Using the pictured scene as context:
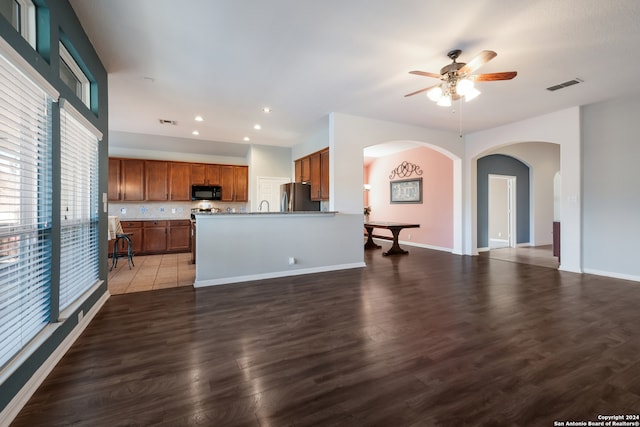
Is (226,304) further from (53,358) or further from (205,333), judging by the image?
(53,358)

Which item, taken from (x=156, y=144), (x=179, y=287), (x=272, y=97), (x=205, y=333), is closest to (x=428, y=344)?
(x=205, y=333)

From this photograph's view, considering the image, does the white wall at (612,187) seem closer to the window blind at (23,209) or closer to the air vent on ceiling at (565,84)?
the air vent on ceiling at (565,84)

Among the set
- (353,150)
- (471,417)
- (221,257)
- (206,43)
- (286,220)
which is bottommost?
(471,417)

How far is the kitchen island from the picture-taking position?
150 inches

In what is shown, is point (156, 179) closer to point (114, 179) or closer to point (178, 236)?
point (114, 179)

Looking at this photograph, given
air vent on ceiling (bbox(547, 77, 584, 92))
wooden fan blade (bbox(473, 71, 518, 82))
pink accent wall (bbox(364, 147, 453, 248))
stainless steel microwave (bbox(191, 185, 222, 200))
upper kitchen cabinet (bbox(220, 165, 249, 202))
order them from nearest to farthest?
wooden fan blade (bbox(473, 71, 518, 82)), air vent on ceiling (bbox(547, 77, 584, 92)), pink accent wall (bbox(364, 147, 453, 248)), stainless steel microwave (bbox(191, 185, 222, 200)), upper kitchen cabinet (bbox(220, 165, 249, 202))

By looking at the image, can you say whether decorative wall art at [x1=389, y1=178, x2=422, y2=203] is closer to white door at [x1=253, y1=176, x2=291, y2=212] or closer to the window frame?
white door at [x1=253, y1=176, x2=291, y2=212]

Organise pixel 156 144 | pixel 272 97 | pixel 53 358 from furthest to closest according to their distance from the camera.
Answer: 1. pixel 156 144
2. pixel 272 97
3. pixel 53 358

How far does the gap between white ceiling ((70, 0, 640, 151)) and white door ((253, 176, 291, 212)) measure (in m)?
2.71

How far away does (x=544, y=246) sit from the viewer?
23.9ft

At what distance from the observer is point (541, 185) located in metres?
7.37

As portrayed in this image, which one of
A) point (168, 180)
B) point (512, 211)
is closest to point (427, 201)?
point (512, 211)

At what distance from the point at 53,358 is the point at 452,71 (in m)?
4.19

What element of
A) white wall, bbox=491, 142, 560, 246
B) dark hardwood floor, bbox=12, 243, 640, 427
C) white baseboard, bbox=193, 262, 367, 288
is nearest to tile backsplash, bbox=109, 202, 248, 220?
white baseboard, bbox=193, 262, 367, 288
